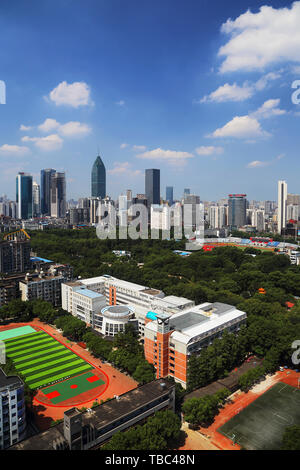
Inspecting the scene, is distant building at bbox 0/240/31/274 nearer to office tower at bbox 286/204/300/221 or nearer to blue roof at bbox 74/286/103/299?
Answer: blue roof at bbox 74/286/103/299

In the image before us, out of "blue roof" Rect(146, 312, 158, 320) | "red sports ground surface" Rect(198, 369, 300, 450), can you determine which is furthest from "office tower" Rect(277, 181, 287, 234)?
"blue roof" Rect(146, 312, 158, 320)

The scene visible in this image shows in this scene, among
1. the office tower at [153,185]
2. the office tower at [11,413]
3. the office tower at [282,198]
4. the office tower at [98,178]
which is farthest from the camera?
the office tower at [98,178]

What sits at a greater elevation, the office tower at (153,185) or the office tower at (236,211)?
the office tower at (153,185)

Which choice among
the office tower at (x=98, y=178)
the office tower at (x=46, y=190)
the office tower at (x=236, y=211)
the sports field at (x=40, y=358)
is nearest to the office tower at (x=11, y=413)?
the sports field at (x=40, y=358)

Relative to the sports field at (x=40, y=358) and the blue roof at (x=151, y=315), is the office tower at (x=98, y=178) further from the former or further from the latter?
the blue roof at (x=151, y=315)

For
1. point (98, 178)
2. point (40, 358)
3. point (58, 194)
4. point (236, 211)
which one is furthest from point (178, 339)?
point (98, 178)
